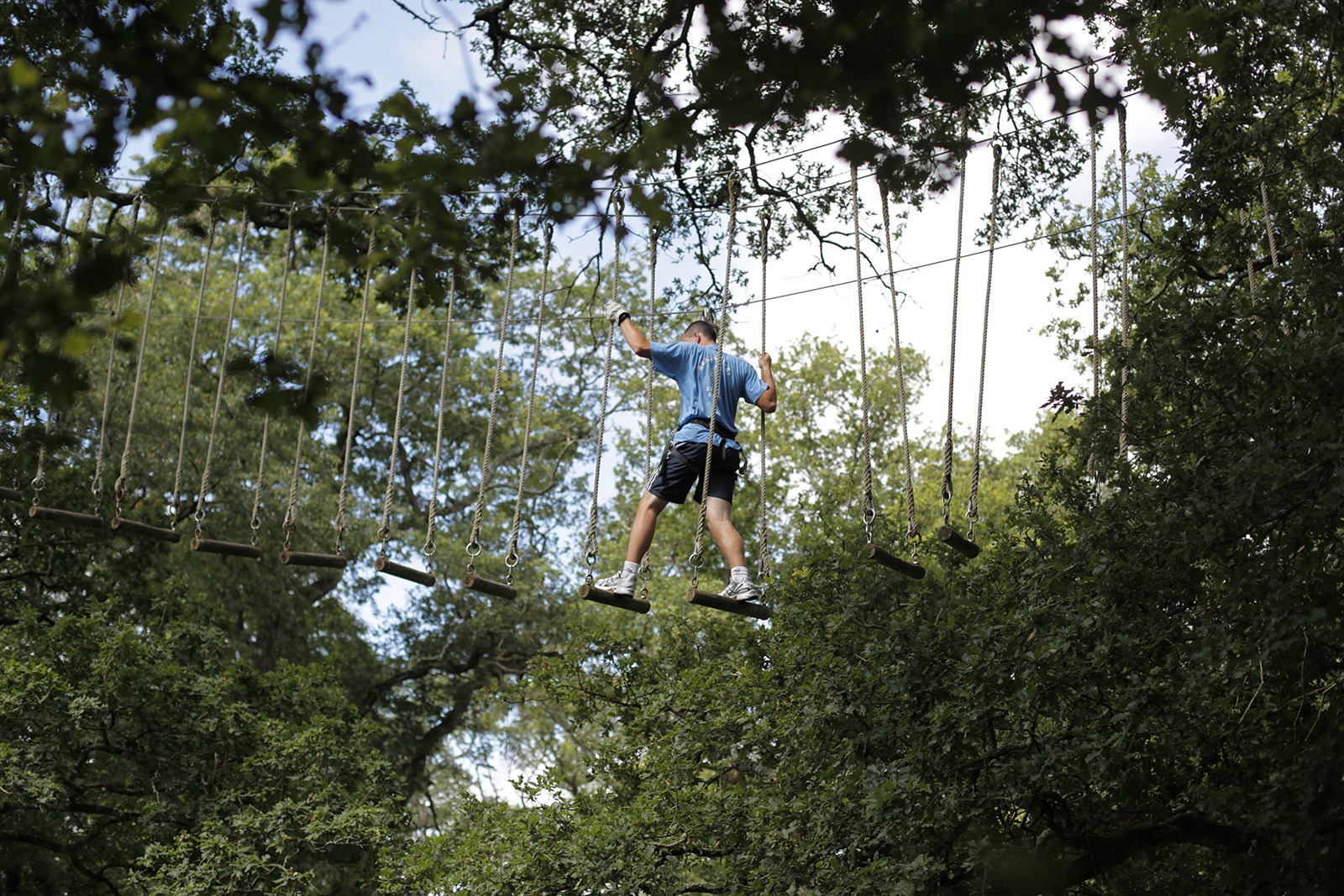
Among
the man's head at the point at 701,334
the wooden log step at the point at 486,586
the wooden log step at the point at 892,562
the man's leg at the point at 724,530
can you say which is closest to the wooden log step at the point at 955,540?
the wooden log step at the point at 892,562

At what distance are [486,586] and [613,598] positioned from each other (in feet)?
1.81

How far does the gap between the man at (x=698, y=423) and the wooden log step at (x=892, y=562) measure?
3.05 ft

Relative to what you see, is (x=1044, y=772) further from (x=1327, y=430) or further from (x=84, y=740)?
(x=84, y=740)

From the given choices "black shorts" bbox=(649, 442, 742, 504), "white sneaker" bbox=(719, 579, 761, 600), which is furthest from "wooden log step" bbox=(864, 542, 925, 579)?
"black shorts" bbox=(649, 442, 742, 504)

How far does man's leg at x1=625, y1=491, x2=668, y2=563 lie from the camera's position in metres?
6.89

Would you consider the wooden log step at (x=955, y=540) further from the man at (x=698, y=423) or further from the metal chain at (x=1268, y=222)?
Result: the metal chain at (x=1268, y=222)

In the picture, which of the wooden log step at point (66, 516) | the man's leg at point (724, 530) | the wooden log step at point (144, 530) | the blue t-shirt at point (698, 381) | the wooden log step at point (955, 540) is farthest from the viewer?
the wooden log step at point (66, 516)

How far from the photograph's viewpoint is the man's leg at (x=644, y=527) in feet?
22.6

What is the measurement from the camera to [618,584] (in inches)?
262

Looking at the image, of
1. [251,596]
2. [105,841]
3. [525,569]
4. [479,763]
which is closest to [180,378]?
[251,596]

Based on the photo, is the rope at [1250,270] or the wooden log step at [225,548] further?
the wooden log step at [225,548]

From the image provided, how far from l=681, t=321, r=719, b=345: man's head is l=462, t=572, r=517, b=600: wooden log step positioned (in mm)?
1519

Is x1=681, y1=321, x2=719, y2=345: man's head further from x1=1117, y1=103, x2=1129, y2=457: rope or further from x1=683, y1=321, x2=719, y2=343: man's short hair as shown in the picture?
x1=1117, y1=103, x2=1129, y2=457: rope

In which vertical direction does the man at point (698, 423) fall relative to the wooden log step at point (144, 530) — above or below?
above
